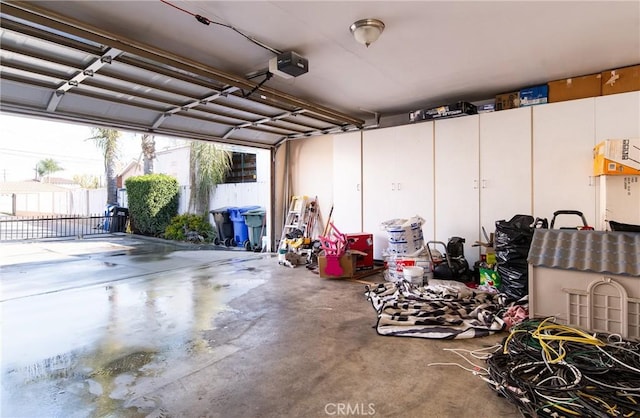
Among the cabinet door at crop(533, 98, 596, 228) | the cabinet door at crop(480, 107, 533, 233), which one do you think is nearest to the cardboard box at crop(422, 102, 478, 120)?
the cabinet door at crop(480, 107, 533, 233)

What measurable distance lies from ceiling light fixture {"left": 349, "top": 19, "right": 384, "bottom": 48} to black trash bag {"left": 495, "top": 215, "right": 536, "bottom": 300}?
8.55 ft

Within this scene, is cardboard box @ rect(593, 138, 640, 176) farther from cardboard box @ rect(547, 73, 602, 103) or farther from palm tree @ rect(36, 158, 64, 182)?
palm tree @ rect(36, 158, 64, 182)

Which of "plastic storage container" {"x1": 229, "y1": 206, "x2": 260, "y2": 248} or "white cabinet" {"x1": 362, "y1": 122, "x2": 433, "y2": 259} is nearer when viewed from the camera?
"white cabinet" {"x1": 362, "y1": 122, "x2": 433, "y2": 259}

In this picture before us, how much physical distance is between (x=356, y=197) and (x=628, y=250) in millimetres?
4258

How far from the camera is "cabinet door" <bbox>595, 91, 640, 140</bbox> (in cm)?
391

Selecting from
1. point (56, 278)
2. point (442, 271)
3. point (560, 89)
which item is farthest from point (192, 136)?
point (560, 89)

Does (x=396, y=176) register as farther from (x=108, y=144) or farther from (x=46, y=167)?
(x=46, y=167)

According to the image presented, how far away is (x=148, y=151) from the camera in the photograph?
13.0m

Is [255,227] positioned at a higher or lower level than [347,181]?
lower

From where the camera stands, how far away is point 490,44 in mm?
3465

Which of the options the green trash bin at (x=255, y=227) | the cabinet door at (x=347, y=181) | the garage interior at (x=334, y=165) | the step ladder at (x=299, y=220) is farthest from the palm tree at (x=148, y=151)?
the cabinet door at (x=347, y=181)

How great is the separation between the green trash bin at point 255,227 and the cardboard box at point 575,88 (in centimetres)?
620

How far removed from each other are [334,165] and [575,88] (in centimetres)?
392

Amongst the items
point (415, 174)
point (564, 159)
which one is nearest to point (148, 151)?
point (415, 174)
